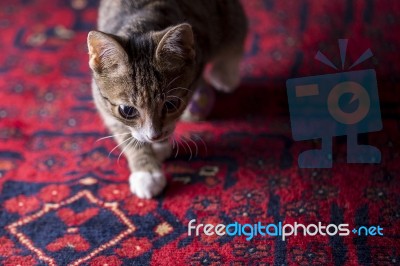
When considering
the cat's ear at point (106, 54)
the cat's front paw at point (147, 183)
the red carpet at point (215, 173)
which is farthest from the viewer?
the cat's front paw at point (147, 183)

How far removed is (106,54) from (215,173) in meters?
0.46

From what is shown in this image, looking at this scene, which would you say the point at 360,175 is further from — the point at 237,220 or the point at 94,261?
the point at 94,261

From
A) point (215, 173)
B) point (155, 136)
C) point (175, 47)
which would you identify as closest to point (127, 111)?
point (155, 136)

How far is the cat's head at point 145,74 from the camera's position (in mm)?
1131

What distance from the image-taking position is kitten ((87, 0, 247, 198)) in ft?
3.78

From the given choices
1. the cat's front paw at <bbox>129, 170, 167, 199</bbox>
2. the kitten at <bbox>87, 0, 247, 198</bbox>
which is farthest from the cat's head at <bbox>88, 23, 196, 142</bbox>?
the cat's front paw at <bbox>129, 170, 167, 199</bbox>

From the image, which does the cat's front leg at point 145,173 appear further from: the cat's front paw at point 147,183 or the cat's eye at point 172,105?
the cat's eye at point 172,105

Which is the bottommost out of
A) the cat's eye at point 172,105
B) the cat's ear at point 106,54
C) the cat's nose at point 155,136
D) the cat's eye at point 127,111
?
the cat's nose at point 155,136

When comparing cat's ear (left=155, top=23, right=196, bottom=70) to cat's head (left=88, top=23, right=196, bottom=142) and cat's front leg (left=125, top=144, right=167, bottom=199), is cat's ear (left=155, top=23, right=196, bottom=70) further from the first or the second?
cat's front leg (left=125, top=144, right=167, bottom=199)

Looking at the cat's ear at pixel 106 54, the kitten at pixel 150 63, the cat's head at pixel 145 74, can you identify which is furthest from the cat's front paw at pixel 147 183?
the cat's ear at pixel 106 54

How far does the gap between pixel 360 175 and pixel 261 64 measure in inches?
22.6

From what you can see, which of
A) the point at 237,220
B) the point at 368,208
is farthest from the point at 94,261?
the point at 368,208

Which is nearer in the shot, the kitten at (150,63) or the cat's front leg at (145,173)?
the kitten at (150,63)

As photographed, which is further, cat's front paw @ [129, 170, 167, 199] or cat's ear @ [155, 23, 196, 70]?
cat's front paw @ [129, 170, 167, 199]
